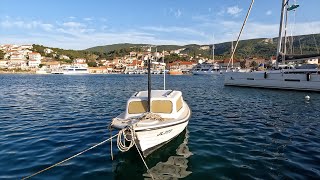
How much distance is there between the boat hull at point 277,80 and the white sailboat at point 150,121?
119ft

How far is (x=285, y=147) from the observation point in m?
14.6

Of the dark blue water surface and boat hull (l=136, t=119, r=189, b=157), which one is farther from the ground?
boat hull (l=136, t=119, r=189, b=157)

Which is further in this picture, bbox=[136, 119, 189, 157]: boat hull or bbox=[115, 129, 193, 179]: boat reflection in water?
bbox=[136, 119, 189, 157]: boat hull

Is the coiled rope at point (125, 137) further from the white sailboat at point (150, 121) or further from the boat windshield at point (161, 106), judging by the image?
the boat windshield at point (161, 106)

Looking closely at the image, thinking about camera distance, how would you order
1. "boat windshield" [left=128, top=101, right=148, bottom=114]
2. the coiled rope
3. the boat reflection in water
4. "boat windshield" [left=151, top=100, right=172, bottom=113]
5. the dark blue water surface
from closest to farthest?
1. the boat reflection in water
2. the dark blue water surface
3. the coiled rope
4. "boat windshield" [left=151, top=100, right=172, bottom=113]
5. "boat windshield" [left=128, top=101, right=148, bottom=114]

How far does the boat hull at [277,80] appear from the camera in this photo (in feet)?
144

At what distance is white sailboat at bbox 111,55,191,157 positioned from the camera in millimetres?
11758

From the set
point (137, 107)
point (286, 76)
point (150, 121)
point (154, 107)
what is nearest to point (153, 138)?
point (150, 121)

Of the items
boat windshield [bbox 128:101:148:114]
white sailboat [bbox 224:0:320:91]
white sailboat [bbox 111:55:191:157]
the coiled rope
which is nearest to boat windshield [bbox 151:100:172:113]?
white sailboat [bbox 111:55:191:157]

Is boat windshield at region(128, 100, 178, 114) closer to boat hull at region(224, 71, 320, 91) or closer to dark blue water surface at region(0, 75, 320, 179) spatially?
dark blue water surface at region(0, 75, 320, 179)

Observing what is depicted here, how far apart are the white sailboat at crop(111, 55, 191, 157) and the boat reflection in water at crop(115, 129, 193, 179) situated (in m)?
0.47

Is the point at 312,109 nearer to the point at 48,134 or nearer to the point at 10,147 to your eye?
the point at 48,134

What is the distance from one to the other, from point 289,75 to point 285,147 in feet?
120

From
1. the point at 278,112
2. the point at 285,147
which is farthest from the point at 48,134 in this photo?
the point at 278,112
